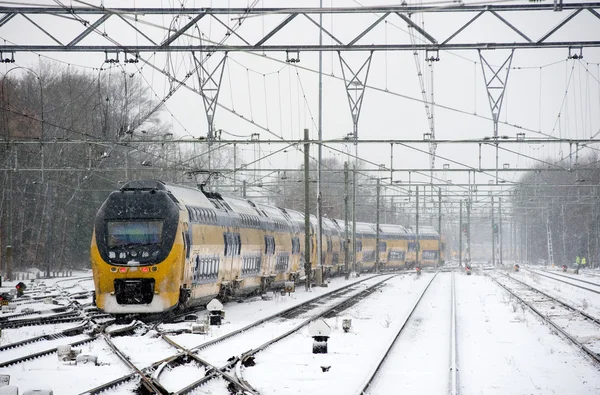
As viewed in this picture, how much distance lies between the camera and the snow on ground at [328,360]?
12.1 meters

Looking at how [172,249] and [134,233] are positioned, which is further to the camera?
[134,233]

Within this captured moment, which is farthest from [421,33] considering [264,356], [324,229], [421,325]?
[324,229]

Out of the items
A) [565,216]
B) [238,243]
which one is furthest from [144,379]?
[565,216]

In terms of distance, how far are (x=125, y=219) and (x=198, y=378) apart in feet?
30.8

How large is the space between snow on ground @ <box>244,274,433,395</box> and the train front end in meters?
3.67

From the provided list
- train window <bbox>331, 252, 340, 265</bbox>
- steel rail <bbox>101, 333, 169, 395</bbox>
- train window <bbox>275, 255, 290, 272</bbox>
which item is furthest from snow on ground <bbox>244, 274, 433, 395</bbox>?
train window <bbox>331, 252, 340, 265</bbox>

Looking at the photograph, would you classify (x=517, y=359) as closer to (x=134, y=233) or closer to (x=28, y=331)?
(x=134, y=233)

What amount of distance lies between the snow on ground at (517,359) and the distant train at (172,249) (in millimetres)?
6933

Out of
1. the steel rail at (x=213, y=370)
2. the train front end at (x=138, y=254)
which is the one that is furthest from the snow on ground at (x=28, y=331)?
the steel rail at (x=213, y=370)

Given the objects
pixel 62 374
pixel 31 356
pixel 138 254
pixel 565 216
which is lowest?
pixel 62 374

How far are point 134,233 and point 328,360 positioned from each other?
785cm

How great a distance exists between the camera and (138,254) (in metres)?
20.8

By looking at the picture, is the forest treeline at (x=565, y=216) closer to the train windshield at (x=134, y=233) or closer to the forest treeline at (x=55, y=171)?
the forest treeline at (x=55, y=171)

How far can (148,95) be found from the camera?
233 ft
